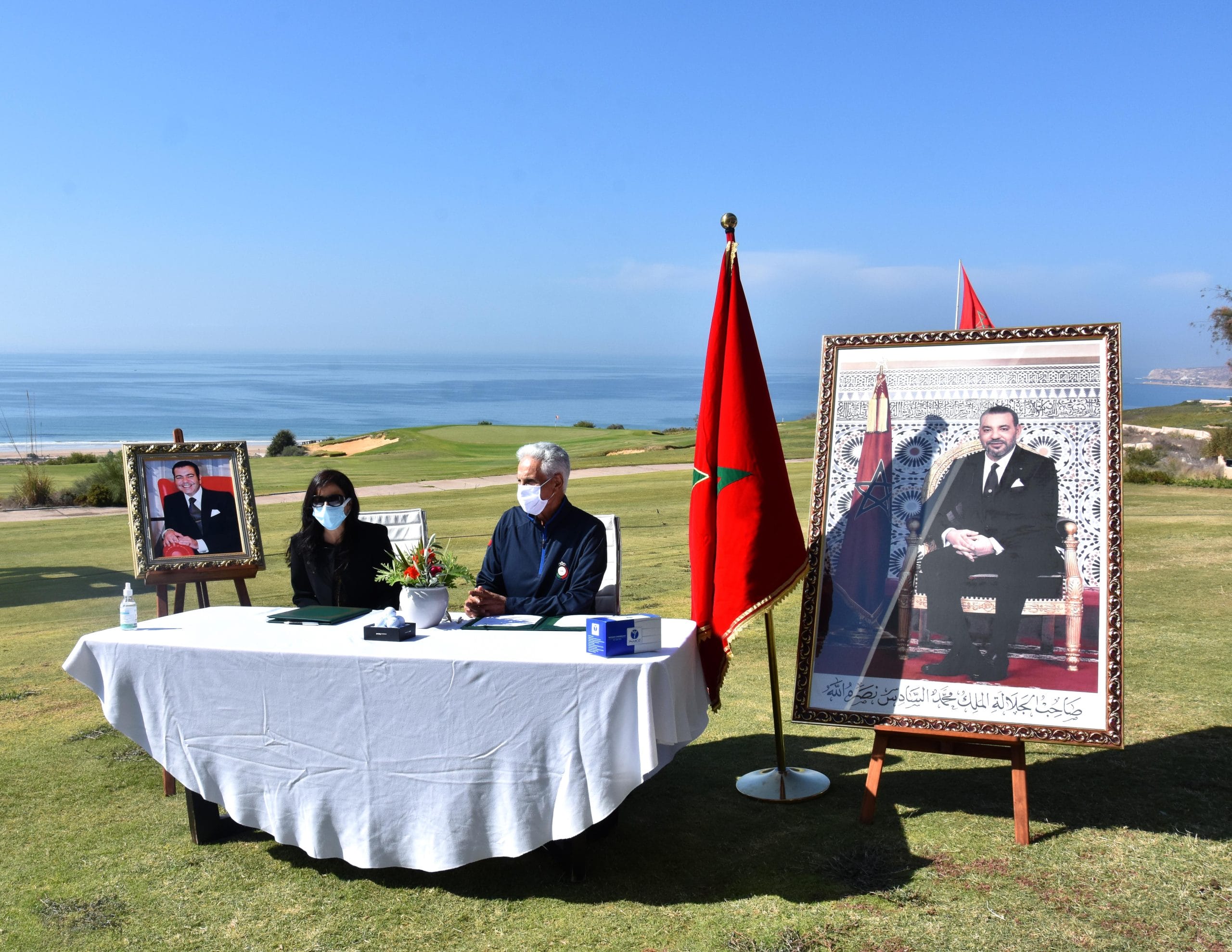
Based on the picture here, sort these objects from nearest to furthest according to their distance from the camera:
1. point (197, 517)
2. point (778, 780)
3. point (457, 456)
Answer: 1. point (778, 780)
2. point (197, 517)
3. point (457, 456)

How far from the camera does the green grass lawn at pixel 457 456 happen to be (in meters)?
27.7

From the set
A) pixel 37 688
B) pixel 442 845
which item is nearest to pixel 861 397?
pixel 442 845

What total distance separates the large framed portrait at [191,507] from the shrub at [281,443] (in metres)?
35.7

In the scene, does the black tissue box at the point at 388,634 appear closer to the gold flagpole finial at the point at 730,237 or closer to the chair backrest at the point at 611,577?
the chair backrest at the point at 611,577

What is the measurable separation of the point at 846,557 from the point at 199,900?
3.05 m

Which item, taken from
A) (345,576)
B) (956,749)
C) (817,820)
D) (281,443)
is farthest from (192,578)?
(281,443)

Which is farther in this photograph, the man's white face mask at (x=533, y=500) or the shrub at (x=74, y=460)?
the shrub at (x=74, y=460)

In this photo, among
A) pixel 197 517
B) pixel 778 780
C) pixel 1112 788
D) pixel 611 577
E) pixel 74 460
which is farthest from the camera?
pixel 74 460

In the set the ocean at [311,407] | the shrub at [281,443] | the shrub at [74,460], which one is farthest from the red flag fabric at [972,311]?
the ocean at [311,407]

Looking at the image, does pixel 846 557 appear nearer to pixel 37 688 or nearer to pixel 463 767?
pixel 463 767

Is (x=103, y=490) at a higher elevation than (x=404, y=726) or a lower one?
lower

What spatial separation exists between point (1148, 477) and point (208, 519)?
1719cm

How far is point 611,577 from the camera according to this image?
5.05m

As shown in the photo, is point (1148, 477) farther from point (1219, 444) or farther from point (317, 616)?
point (317, 616)
